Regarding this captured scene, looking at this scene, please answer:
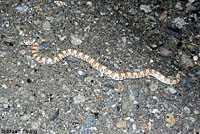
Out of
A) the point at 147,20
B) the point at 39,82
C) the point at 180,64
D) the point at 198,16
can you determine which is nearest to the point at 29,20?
the point at 39,82

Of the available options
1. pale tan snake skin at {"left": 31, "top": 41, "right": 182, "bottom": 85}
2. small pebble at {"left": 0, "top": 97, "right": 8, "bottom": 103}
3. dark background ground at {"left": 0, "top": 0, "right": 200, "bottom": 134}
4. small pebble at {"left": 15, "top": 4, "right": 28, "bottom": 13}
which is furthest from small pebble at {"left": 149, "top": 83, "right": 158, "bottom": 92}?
small pebble at {"left": 15, "top": 4, "right": 28, "bottom": 13}

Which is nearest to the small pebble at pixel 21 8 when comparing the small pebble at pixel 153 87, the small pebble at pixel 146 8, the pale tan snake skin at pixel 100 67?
the pale tan snake skin at pixel 100 67

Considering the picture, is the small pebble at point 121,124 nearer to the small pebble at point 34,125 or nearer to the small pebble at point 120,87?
the small pebble at point 120,87

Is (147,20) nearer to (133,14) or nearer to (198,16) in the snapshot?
(133,14)

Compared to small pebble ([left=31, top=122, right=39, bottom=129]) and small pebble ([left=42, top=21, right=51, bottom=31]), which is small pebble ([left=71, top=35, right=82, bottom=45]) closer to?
small pebble ([left=42, top=21, right=51, bottom=31])

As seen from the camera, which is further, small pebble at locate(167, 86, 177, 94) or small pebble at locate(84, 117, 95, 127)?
small pebble at locate(167, 86, 177, 94)

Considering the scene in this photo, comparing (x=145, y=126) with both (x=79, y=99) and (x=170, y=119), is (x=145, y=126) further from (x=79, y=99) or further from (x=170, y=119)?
(x=79, y=99)

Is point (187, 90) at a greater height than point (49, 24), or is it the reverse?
point (49, 24)

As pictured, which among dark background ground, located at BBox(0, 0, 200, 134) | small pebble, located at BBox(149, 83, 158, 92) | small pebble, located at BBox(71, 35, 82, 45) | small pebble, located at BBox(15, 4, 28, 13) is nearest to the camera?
dark background ground, located at BBox(0, 0, 200, 134)

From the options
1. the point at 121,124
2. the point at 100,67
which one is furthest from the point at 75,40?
the point at 121,124
